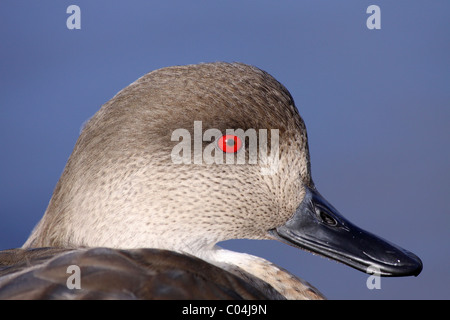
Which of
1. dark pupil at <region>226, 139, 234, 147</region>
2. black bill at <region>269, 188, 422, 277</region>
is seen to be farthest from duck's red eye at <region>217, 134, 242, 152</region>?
black bill at <region>269, 188, 422, 277</region>

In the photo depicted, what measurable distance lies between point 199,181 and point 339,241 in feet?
1.19

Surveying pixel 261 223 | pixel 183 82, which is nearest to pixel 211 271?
pixel 261 223

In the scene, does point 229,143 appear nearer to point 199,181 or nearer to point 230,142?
point 230,142

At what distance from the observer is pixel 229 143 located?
1.44 meters

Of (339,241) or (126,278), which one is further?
(339,241)

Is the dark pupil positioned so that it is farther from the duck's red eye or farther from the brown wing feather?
the brown wing feather

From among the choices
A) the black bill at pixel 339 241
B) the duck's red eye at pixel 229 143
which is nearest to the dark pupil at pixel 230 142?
the duck's red eye at pixel 229 143

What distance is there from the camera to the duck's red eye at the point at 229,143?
1432 millimetres

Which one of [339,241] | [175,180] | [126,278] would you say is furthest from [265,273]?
[126,278]

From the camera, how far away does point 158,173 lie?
143 cm

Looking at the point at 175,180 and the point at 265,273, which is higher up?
the point at 175,180

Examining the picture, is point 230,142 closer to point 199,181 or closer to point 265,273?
point 199,181

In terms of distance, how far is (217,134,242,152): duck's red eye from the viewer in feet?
4.70
